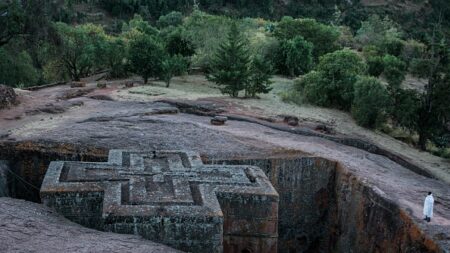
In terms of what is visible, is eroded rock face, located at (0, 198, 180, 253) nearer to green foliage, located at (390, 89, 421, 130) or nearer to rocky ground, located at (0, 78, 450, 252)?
rocky ground, located at (0, 78, 450, 252)

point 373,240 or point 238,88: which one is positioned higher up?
point 238,88

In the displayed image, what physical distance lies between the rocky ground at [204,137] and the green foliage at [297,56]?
486 inches

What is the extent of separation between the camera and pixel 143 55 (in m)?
26.1

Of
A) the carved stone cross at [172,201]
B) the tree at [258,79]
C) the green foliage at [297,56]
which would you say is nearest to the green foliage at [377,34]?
the green foliage at [297,56]

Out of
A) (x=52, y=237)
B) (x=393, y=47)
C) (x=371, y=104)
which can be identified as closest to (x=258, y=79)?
(x=371, y=104)

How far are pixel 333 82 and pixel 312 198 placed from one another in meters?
11.8

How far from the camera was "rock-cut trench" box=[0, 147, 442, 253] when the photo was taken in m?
12.5

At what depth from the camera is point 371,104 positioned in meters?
22.7

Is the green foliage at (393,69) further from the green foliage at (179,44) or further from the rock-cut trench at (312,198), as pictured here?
the rock-cut trench at (312,198)

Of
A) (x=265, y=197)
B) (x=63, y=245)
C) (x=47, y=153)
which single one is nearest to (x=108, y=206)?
(x=63, y=245)

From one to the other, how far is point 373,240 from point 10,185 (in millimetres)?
9067

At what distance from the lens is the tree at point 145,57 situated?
26.2 metres

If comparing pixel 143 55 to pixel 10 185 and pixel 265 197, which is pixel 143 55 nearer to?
pixel 10 185

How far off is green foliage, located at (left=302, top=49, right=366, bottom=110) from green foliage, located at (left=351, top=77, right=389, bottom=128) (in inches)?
62.7
